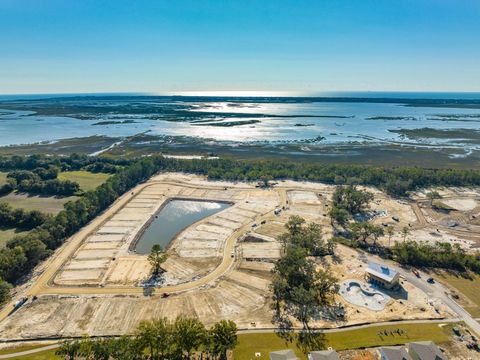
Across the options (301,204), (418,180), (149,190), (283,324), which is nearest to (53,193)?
(149,190)

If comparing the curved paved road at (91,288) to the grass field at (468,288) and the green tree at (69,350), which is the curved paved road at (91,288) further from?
the grass field at (468,288)

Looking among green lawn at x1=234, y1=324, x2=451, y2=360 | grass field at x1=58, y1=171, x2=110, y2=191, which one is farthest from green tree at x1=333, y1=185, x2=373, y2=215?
grass field at x1=58, y1=171, x2=110, y2=191

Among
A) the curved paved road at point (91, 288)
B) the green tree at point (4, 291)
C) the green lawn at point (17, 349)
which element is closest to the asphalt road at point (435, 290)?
the curved paved road at point (91, 288)

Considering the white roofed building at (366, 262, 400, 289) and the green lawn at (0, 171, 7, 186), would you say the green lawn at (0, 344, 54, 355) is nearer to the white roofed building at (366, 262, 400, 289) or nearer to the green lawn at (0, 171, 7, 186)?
the white roofed building at (366, 262, 400, 289)

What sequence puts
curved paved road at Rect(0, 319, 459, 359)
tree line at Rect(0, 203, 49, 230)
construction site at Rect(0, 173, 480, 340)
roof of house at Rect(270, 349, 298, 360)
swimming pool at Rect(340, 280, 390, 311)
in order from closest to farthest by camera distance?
1. roof of house at Rect(270, 349, 298, 360)
2. curved paved road at Rect(0, 319, 459, 359)
3. construction site at Rect(0, 173, 480, 340)
4. swimming pool at Rect(340, 280, 390, 311)
5. tree line at Rect(0, 203, 49, 230)

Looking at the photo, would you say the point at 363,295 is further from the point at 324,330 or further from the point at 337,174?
the point at 337,174
